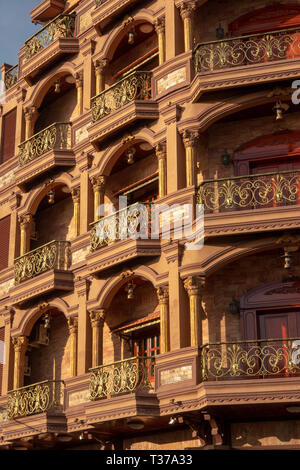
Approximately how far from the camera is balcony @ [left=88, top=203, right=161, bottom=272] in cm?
2069

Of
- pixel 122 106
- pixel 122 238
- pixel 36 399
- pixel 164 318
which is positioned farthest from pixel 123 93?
pixel 36 399

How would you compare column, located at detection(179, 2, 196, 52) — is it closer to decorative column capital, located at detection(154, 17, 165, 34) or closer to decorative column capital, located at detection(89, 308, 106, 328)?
decorative column capital, located at detection(154, 17, 165, 34)

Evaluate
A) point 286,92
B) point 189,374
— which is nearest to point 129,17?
point 286,92

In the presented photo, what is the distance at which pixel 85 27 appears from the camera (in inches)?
1051

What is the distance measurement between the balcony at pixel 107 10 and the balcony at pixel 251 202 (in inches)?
286

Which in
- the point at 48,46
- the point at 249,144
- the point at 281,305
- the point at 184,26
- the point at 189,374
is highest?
the point at 48,46

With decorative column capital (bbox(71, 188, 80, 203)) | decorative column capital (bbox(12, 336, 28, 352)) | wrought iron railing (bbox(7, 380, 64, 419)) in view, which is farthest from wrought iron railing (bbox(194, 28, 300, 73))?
decorative column capital (bbox(12, 336, 28, 352))

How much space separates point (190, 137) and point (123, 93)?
10.6 feet

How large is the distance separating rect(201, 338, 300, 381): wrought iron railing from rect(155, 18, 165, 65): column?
8530 millimetres

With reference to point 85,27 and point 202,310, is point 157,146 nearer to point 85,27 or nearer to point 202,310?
point 202,310

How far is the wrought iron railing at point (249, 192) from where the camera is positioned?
19.3 meters

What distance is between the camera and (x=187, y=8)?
872 inches

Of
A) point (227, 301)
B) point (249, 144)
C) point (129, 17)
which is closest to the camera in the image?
point (227, 301)

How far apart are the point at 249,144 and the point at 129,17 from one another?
6015 millimetres
